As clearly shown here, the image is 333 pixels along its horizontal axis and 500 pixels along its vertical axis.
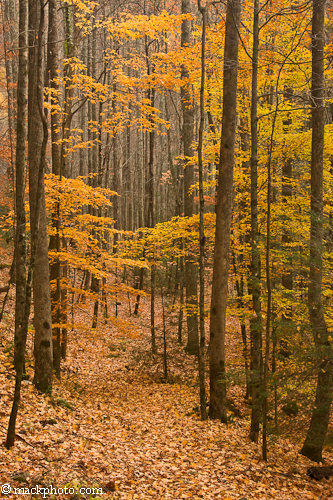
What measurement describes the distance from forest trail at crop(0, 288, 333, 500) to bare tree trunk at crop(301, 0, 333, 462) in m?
0.71

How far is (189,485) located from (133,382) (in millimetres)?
5279

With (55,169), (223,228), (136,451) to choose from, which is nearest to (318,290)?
(223,228)

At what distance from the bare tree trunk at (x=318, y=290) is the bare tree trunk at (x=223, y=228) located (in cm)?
→ 165

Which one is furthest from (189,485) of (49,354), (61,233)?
(61,233)

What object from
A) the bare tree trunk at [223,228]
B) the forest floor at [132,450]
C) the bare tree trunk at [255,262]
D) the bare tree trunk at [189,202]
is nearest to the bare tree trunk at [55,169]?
the forest floor at [132,450]

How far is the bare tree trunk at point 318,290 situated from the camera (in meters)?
5.75

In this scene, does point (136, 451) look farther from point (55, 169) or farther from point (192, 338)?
point (55, 169)

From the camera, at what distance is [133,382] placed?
391 inches

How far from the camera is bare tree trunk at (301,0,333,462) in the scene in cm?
575

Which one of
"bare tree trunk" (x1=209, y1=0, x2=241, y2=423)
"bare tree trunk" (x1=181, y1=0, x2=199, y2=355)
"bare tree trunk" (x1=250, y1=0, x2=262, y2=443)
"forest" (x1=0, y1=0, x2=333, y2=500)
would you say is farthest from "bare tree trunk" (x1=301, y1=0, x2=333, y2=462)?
"bare tree trunk" (x1=181, y1=0, x2=199, y2=355)

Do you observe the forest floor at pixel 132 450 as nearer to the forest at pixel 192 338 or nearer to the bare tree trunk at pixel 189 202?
the forest at pixel 192 338

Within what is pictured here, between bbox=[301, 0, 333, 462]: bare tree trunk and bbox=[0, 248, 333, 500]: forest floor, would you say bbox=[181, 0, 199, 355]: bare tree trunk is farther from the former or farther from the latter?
bbox=[301, 0, 333, 462]: bare tree trunk

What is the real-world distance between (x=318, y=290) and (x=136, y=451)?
4.44 metres

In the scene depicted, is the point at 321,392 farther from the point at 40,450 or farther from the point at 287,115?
the point at 287,115
